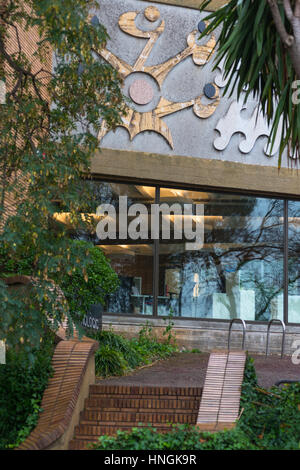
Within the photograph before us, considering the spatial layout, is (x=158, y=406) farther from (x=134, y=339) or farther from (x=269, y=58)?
(x=134, y=339)

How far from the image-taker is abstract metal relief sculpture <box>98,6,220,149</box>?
42.9ft

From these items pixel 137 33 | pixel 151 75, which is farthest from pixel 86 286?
pixel 137 33

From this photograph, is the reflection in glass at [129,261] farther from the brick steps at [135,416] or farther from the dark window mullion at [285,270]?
the brick steps at [135,416]

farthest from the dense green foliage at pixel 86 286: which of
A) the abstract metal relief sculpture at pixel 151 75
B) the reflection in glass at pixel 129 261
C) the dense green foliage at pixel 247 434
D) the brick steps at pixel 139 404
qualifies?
the abstract metal relief sculpture at pixel 151 75

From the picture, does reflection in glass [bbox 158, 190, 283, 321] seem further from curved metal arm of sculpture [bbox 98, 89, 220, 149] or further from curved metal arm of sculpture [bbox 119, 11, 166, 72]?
curved metal arm of sculpture [bbox 119, 11, 166, 72]

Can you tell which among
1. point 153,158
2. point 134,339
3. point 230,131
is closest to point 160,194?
point 153,158

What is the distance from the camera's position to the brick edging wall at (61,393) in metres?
5.79

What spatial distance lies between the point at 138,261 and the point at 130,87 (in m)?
3.65

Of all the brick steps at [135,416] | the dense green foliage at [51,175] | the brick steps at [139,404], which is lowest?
the brick steps at [135,416]

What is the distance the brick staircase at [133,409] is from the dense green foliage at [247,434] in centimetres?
42

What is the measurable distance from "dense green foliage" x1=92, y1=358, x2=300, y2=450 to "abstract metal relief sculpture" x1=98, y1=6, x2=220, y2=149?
290 inches

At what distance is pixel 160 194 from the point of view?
13.4 meters

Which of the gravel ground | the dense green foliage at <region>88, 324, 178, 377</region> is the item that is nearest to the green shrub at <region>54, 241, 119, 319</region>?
the dense green foliage at <region>88, 324, 178, 377</region>

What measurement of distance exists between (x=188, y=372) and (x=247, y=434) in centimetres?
356
